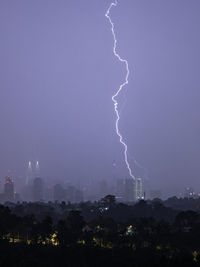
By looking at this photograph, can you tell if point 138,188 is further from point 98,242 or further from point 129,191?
point 98,242

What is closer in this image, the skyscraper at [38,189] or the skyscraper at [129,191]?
the skyscraper at [129,191]

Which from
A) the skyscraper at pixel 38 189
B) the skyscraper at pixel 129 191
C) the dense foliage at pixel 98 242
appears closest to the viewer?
the dense foliage at pixel 98 242

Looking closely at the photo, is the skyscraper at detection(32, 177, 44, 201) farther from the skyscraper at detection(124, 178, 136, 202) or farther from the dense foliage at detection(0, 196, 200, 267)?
the dense foliage at detection(0, 196, 200, 267)

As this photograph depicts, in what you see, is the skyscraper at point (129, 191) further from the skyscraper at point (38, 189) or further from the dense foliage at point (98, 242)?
the dense foliage at point (98, 242)

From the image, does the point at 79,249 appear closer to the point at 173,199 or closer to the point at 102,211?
the point at 102,211

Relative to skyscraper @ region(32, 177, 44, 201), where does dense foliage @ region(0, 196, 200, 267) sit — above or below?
below

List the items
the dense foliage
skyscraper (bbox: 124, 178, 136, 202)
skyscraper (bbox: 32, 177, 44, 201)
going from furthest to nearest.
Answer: skyscraper (bbox: 32, 177, 44, 201) < skyscraper (bbox: 124, 178, 136, 202) < the dense foliage

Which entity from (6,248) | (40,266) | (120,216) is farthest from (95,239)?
(120,216)

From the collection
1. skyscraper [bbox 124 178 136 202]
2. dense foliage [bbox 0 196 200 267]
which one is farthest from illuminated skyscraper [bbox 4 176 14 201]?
dense foliage [bbox 0 196 200 267]

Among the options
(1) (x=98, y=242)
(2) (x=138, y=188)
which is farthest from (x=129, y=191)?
(1) (x=98, y=242)

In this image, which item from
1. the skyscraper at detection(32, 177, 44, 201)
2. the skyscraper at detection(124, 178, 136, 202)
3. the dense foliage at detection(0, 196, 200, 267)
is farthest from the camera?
the skyscraper at detection(32, 177, 44, 201)

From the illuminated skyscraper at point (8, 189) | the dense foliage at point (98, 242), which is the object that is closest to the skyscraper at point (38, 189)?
the illuminated skyscraper at point (8, 189)
